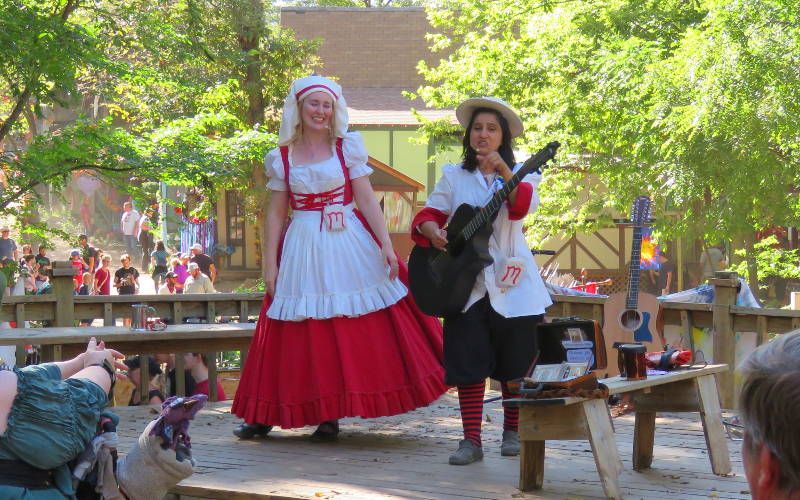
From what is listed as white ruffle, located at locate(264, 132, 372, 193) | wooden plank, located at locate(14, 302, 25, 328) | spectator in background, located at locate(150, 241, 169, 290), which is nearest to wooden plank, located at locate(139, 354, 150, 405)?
wooden plank, located at locate(14, 302, 25, 328)

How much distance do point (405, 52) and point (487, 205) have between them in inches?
1021

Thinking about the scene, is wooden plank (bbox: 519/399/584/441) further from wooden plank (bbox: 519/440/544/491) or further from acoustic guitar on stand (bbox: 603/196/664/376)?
acoustic guitar on stand (bbox: 603/196/664/376)

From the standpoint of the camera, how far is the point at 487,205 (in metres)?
4.71

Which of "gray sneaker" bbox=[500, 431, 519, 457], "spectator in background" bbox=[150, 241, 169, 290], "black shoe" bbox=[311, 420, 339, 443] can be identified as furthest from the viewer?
"spectator in background" bbox=[150, 241, 169, 290]

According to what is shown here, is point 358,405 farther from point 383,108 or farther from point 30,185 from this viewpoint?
point 383,108

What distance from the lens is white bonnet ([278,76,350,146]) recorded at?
16.9 ft

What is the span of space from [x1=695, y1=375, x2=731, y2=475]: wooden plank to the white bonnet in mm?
2091

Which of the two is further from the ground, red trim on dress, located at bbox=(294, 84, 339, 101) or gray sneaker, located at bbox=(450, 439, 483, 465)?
red trim on dress, located at bbox=(294, 84, 339, 101)

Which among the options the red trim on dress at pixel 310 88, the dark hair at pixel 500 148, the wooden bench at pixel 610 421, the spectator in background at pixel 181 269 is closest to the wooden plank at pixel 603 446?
the wooden bench at pixel 610 421

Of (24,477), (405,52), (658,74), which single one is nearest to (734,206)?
(658,74)

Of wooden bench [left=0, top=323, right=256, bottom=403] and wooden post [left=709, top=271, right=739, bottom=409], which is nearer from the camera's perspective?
wooden bench [left=0, top=323, right=256, bottom=403]

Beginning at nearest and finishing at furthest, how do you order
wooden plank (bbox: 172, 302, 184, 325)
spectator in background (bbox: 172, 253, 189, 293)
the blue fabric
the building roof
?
the blue fabric, wooden plank (bbox: 172, 302, 184, 325), spectator in background (bbox: 172, 253, 189, 293), the building roof

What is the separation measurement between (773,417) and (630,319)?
5982 mm

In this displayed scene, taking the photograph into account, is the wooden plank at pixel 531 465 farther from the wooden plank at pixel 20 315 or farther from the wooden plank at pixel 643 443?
the wooden plank at pixel 20 315
